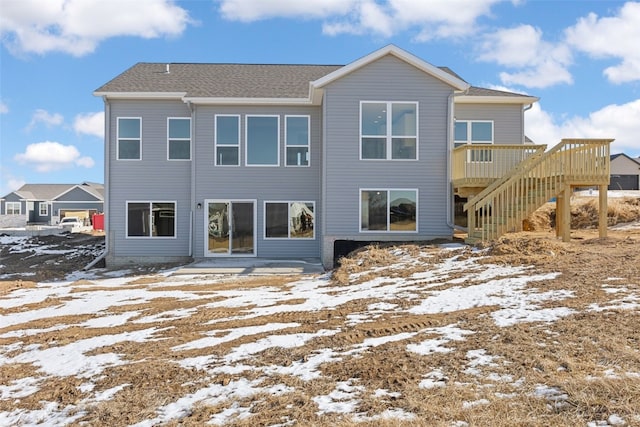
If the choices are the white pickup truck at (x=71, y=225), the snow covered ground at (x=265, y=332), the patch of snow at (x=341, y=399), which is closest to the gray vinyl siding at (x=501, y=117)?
the snow covered ground at (x=265, y=332)

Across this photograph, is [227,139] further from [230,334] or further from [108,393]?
[108,393]

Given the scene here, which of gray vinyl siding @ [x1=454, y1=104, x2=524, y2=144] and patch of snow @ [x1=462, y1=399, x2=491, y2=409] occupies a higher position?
gray vinyl siding @ [x1=454, y1=104, x2=524, y2=144]

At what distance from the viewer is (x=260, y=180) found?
14.9 m

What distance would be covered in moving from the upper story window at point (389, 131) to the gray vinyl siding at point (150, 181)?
587 centimetres

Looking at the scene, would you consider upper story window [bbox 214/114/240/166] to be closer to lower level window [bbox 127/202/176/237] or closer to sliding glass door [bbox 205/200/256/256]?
sliding glass door [bbox 205/200/256/256]

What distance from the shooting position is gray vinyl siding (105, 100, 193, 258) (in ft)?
49.1

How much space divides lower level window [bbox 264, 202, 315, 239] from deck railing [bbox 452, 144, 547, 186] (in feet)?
15.4

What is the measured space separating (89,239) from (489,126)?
768 inches

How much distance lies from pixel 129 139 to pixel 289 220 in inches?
229

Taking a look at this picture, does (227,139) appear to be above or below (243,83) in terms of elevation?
below

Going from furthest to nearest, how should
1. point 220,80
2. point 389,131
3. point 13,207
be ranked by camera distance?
point 13,207
point 220,80
point 389,131

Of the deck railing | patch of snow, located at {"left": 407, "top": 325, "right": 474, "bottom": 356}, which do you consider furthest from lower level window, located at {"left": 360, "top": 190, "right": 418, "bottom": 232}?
patch of snow, located at {"left": 407, "top": 325, "right": 474, "bottom": 356}

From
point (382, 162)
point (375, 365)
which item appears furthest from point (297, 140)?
point (375, 365)

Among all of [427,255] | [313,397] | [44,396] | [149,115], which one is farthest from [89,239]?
[313,397]
